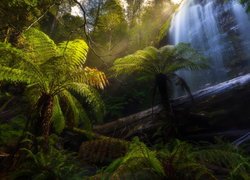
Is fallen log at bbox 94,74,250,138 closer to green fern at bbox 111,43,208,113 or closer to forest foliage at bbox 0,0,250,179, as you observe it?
green fern at bbox 111,43,208,113

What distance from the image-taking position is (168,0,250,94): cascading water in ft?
49.3

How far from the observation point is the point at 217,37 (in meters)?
16.8

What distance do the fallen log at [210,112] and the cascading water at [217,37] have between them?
6.65 m

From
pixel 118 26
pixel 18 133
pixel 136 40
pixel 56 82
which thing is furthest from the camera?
pixel 118 26

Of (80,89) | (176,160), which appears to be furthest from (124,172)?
(80,89)

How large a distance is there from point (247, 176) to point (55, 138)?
484 centimetres

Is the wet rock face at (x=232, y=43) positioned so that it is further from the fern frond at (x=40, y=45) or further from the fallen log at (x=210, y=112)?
the fern frond at (x=40, y=45)

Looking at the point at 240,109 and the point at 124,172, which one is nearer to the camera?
the point at 124,172

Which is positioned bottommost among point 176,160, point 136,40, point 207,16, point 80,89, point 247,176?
point 247,176

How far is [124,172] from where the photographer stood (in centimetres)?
312

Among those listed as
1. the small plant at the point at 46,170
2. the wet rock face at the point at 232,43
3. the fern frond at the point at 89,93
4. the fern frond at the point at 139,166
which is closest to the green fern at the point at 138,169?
the fern frond at the point at 139,166

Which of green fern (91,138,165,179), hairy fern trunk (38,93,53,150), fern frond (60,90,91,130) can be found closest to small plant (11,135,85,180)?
hairy fern trunk (38,93,53,150)

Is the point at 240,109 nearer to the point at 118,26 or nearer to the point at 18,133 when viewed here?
the point at 18,133

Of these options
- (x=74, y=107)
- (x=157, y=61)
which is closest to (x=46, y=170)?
(x=74, y=107)
